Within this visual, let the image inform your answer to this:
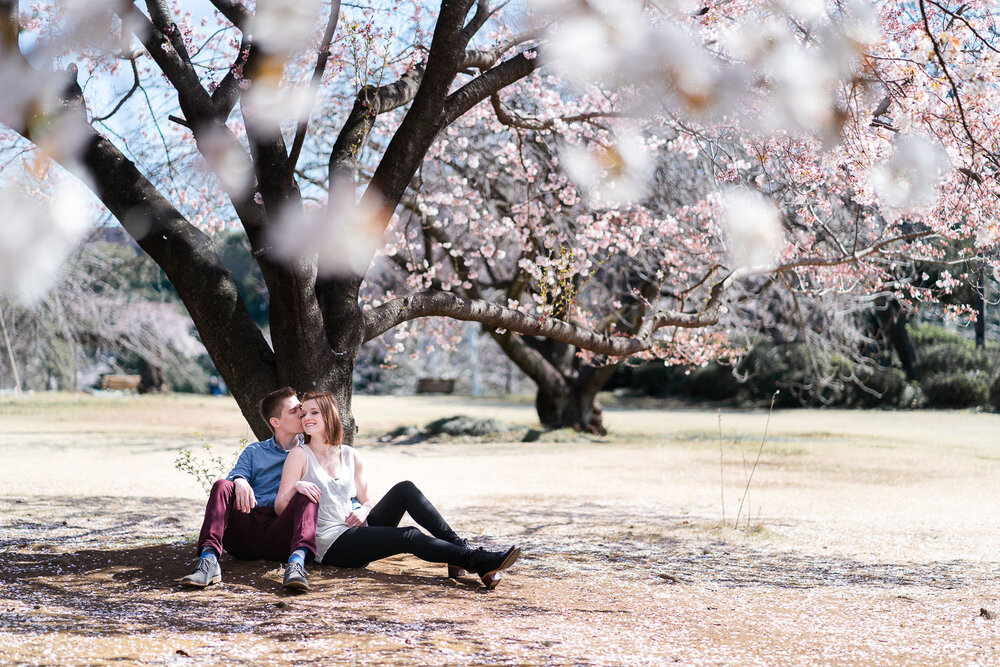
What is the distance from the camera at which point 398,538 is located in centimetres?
432

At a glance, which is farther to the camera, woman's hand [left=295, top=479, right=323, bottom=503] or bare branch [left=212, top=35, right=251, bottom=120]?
bare branch [left=212, top=35, right=251, bottom=120]

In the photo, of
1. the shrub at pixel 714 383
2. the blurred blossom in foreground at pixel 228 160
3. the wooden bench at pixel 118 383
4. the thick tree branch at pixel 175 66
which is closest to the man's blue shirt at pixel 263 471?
the blurred blossom in foreground at pixel 228 160

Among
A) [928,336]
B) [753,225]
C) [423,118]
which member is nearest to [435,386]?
[928,336]

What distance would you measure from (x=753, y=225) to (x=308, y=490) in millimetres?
4976

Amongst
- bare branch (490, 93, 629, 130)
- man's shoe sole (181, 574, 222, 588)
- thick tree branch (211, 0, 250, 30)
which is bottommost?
man's shoe sole (181, 574, 222, 588)

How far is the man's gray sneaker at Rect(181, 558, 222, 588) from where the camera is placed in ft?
13.5

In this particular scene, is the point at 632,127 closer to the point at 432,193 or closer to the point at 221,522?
the point at 432,193

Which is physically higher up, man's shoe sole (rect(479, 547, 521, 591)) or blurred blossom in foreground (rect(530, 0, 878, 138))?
blurred blossom in foreground (rect(530, 0, 878, 138))

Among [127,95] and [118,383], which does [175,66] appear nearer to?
[127,95]

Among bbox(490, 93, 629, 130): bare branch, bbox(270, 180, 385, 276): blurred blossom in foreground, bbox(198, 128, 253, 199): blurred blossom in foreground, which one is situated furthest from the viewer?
bbox(490, 93, 629, 130): bare branch

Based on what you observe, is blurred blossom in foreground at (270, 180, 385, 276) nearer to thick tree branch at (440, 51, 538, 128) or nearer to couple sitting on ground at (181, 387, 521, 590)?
thick tree branch at (440, 51, 538, 128)

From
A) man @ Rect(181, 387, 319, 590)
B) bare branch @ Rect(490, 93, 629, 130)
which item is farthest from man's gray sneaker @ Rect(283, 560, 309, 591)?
bare branch @ Rect(490, 93, 629, 130)

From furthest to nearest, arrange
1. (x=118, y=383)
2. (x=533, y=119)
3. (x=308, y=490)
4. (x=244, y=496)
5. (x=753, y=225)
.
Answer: (x=118, y=383), (x=753, y=225), (x=533, y=119), (x=244, y=496), (x=308, y=490)

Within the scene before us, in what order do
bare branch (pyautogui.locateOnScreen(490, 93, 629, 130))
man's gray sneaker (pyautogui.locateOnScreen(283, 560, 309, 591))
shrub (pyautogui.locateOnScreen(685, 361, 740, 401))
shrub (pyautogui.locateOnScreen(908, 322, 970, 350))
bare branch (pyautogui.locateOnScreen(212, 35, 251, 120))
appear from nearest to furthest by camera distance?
man's gray sneaker (pyautogui.locateOnScreen(283, 560, 309, 591)), bare branch (pyautogui.locateOnScreen(212, 35, 251, 120)), bare branch (pyautogui.locateOnScreen(490, 93, 629, 130)), shrub (pyautogui.locateOnScreen(908, 322, 970, 350)), shrub (pyautogui.locateOnScreen(685, 361, 740, 401))
